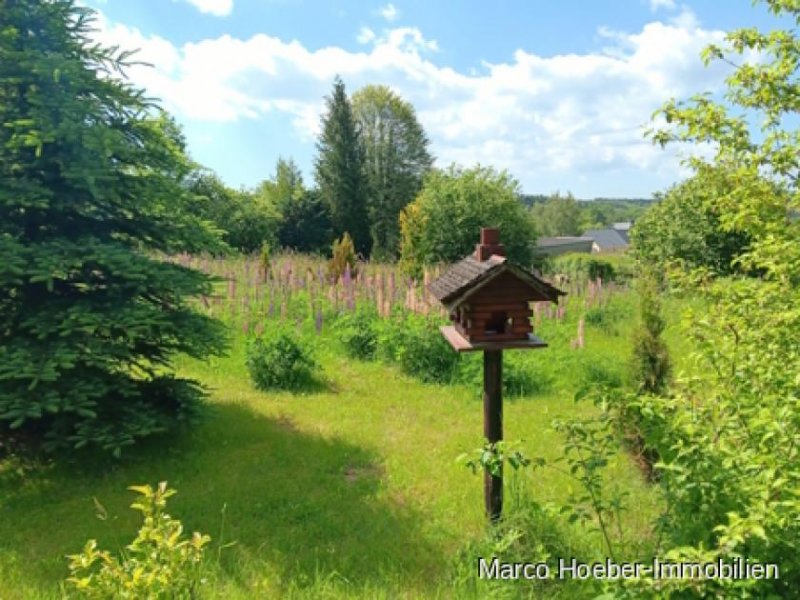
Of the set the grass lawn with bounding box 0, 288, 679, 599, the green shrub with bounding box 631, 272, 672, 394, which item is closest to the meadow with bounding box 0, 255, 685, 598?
the grass lawn with bounding box 0, 288, 679, 599

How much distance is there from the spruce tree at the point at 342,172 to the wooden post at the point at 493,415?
82.8 ft

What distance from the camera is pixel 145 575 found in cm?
222

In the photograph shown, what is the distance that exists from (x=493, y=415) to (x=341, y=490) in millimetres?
1583

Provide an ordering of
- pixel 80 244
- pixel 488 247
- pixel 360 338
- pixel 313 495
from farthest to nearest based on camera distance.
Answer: pixel 360 338 → pixel 80 244 → pixel 313 495 → pixel 488 247

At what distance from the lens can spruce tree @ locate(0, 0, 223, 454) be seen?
160 inches

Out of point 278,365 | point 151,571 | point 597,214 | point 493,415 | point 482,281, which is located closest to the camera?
point 151,571

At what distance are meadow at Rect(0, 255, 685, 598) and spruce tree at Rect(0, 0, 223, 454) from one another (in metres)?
0.45


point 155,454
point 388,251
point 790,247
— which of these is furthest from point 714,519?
point 388,251

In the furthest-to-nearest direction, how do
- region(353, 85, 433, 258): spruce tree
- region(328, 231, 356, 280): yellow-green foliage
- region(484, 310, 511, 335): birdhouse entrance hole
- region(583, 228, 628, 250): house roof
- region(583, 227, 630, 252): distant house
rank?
region(583, 228, 628, 250): house roof < region(583, 227, 630, 252): distant house < region(353, 85, 433, 258): spruce tree < region(328, 231, 356, 280): yellow-green foliage < region(484, 310, 511, 335): birdhouse entrance hole

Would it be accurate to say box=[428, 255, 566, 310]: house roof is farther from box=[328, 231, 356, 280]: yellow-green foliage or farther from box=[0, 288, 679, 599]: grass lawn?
box=[328, 231, 356, 280]: yellow-green foliage

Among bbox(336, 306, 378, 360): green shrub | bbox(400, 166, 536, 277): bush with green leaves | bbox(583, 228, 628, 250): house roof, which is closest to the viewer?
bbox(336, 306, 378, 360): green shrub

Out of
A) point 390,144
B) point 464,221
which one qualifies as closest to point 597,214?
point 390,144

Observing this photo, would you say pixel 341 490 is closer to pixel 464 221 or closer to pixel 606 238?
pixel 464 221

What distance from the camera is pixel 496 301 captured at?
132 inches
